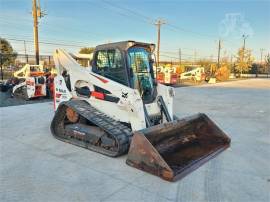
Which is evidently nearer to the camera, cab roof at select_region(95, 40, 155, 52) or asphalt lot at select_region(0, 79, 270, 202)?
asphalt lot at select_region(0, 79, 270, 202)

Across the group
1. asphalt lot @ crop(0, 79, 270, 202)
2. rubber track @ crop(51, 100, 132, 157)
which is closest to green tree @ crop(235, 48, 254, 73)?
asphalt lot @ crop(0, 79, 270, 202)

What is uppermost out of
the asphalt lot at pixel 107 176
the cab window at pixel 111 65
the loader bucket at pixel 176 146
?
the cab window at pixel 111 65

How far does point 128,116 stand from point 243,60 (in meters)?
42.4

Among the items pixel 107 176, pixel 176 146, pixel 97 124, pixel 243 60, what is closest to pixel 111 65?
pixel 97 124

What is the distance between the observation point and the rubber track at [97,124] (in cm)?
420

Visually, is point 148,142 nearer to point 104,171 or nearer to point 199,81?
point 104,171

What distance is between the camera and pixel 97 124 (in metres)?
4.53

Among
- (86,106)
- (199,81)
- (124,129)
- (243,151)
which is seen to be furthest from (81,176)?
(199,81)

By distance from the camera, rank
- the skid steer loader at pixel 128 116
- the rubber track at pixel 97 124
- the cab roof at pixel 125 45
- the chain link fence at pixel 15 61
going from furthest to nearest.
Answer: the chain link fence at pixel 15 61 → the cab roof at pixel 125 45 → the rubber track at pixel 97 124 → the skid steer loader at pixel 128 116

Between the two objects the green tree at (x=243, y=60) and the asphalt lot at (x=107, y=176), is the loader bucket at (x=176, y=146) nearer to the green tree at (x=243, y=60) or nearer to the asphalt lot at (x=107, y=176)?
the asphalt lot at (x=107, y=176)

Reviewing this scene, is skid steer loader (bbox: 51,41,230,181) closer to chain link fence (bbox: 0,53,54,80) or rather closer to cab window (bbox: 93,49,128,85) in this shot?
cab window (bbox: 93,49,128,85)

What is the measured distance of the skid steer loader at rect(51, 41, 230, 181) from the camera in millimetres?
4031

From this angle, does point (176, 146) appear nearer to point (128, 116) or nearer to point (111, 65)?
point (128, 116)

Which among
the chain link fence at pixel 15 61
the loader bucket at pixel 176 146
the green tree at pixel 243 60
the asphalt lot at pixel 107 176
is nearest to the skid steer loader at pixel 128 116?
the loader bucket at pixel 176 146
